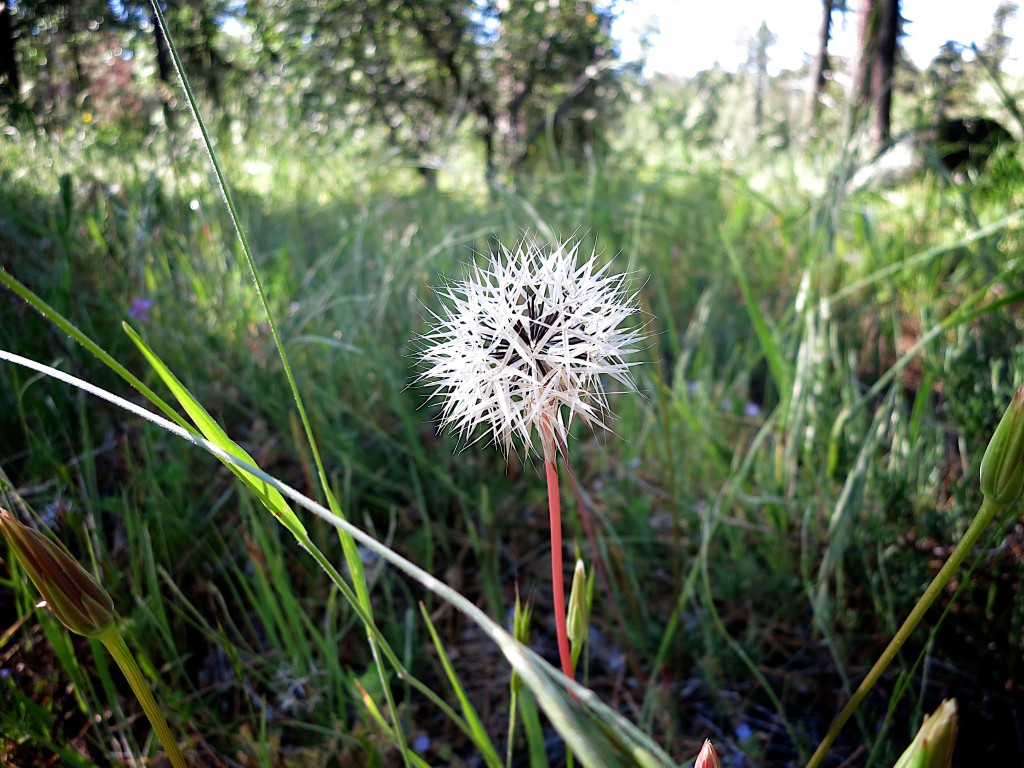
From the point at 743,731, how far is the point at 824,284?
0.87m

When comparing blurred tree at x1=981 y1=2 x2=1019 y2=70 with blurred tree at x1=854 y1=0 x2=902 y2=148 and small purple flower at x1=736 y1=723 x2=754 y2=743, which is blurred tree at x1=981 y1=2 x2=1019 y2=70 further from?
small purple flower at x1=736 y1=723 x2=754 y2=743

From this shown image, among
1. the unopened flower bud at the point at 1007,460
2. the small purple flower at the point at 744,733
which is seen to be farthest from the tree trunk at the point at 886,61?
the unopened flower bud at the point at 1007,460

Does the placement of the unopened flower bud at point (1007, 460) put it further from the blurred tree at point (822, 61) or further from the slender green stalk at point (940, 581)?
the blurred tree at point (822, 61)

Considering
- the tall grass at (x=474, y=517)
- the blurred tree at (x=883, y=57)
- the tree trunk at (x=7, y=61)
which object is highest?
the blurred tree at (x=883, y=57)

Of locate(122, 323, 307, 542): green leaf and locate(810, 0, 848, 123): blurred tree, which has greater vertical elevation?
locate(810, 0, 848, 123): blurred tree

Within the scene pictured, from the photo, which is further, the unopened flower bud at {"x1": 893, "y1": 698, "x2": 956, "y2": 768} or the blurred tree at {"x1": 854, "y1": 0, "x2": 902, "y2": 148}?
the blurred tree at {"x1": 854, "y1": 0, "x2": 902, "y2": 148}

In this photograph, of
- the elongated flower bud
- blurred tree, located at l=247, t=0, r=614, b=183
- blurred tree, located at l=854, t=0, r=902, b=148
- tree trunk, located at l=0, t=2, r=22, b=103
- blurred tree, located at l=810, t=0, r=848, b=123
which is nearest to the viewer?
the elongated flower bud

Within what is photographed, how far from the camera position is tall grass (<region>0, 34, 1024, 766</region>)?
108 cm

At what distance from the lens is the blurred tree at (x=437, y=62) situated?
4.41m

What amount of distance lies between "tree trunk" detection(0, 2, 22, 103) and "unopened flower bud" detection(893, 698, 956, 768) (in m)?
2.82

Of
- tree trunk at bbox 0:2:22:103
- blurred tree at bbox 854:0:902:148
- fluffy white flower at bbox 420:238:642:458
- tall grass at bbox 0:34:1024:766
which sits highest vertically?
blurred tree at bbox 854:0:902:148

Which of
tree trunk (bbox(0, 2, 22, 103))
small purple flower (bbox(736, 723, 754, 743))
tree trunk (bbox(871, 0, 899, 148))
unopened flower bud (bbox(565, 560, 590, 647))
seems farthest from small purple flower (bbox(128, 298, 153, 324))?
tree trunk (bbox(871, 0, 899, 148))

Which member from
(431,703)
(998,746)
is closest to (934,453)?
(998,746)

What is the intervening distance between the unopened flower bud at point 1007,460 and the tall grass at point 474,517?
0.30 m
